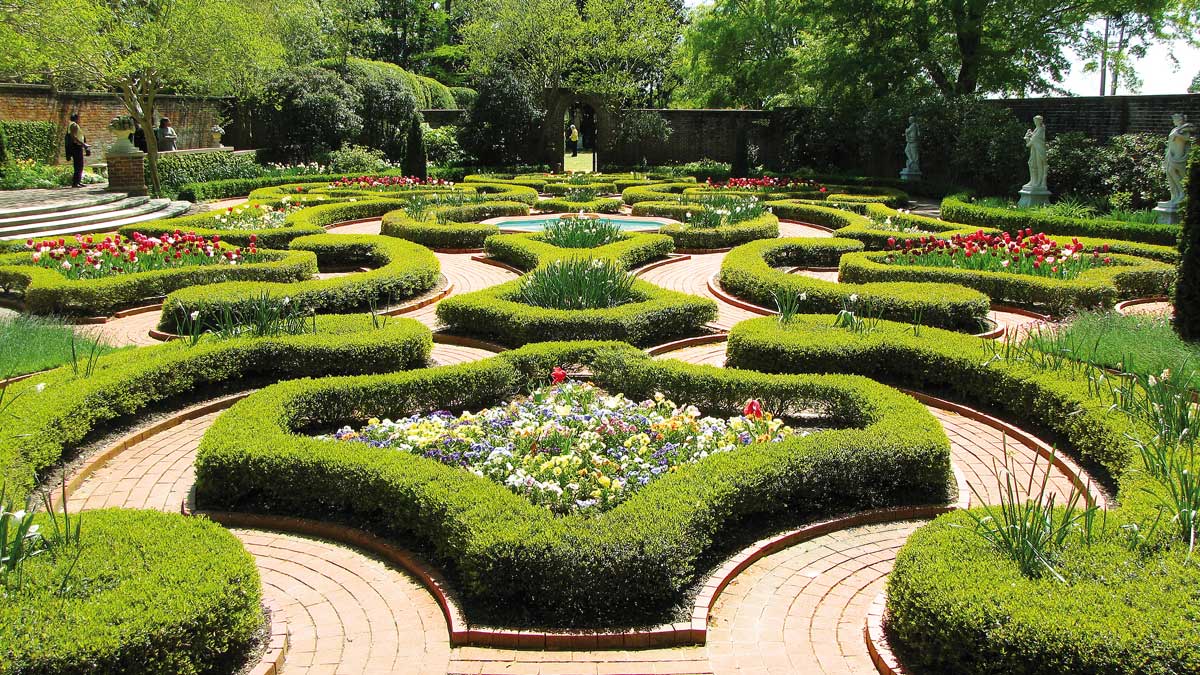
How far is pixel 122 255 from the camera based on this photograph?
37.9 ft

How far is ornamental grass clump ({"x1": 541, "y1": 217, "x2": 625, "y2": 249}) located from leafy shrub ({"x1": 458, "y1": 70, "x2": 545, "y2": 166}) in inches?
640

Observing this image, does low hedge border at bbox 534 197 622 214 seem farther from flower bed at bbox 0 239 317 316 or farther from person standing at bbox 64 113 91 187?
person standing at bbox 64 113 91 187

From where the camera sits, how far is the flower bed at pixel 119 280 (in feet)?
33.6

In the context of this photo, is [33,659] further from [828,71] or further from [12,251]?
[828,71]

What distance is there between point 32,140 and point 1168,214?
2688 centimetres

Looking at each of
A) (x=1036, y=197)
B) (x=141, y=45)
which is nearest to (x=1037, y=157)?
(x=1036, y=197)

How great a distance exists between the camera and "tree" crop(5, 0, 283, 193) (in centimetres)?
1830

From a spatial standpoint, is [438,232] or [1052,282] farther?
[438,232]

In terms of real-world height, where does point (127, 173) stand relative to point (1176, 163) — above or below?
below

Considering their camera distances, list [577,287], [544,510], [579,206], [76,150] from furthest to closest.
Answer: [76,150] → [579,206] → [577,287] → [544,510]

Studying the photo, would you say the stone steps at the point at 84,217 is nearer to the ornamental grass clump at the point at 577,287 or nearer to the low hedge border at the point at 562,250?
the low hedge border at the point at 562,250

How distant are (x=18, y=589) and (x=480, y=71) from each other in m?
31.0

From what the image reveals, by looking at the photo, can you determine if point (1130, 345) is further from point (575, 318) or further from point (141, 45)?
point (141, 45)

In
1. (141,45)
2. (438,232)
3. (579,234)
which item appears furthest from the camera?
(141,45)
